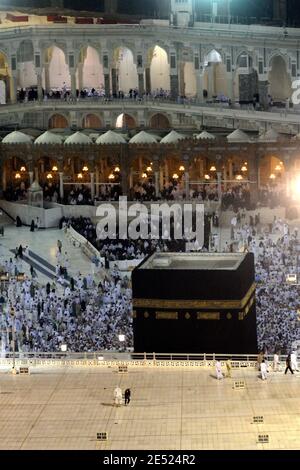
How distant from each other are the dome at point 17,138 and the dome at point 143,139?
12.9 feet

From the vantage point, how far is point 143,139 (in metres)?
50.9

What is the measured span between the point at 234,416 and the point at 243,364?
306 centimetres

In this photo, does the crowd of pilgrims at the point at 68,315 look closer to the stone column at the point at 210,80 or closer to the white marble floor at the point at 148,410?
the white marble floor at the point at 148,410

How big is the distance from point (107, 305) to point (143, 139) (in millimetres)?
17086

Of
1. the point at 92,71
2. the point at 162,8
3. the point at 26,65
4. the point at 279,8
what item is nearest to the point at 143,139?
the point at 26,65

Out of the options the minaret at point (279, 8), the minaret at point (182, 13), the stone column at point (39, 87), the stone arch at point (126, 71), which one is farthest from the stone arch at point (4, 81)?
the minaret at point (279, 8)

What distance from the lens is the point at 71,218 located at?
46812 millimetres

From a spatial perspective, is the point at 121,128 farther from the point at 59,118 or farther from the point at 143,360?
the point at 143,360

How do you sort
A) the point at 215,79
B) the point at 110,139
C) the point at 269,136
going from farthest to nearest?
the point at 215,79
the point at 110,139
the point at 269,136

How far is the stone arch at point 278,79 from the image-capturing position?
59062 millimetres

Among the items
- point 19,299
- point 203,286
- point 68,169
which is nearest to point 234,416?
point 203,286

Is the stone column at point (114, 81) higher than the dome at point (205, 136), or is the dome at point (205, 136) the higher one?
the stone column at point (114, 81)

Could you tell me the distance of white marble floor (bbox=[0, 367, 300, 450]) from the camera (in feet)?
76.0

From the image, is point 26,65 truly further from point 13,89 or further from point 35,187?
point 35,187
